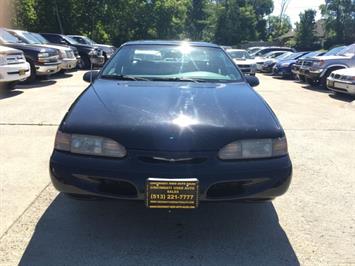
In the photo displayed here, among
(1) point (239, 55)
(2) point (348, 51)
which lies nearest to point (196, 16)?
(1) point (239, 55)

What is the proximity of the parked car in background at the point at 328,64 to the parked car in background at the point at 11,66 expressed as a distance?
9.16 m

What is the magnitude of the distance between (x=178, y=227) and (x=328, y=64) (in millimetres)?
12422

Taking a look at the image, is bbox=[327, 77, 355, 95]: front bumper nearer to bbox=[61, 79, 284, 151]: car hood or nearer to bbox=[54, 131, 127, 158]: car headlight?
bbox=[61, 79, 284, 151]: car hood

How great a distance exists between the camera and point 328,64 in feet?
48.2

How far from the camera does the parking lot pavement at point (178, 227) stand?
3.21m

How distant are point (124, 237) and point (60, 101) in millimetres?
7433

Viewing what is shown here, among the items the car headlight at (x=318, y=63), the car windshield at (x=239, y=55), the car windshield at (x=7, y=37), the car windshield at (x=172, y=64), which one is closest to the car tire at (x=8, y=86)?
the car windshield at (x=7, y=37)

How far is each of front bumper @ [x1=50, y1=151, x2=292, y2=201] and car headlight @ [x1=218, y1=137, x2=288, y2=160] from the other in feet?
0.16

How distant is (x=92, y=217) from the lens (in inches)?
Answer: 150

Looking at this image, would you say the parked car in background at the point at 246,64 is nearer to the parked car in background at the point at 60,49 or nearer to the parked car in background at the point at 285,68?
the parked car in background at the point at 285,68

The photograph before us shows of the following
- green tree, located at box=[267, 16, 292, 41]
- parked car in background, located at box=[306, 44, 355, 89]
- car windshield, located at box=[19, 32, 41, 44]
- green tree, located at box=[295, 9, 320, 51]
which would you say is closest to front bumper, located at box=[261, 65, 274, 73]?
parked car in background, located at box=[306, 44, 355, 89]

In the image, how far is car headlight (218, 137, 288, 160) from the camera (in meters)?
3.23

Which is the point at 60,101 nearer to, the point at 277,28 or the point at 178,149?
the point at 178,149

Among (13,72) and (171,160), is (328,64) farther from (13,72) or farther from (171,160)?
(171,160)
